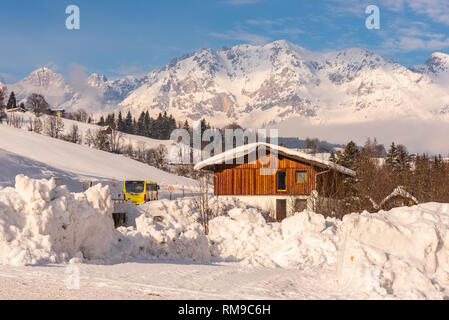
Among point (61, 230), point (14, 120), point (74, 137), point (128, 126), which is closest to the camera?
point (61, 230)

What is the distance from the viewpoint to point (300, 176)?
137 ft

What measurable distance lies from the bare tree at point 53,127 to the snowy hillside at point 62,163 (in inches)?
1585

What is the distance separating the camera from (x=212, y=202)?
3391 cm

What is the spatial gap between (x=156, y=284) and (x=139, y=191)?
1283 inches

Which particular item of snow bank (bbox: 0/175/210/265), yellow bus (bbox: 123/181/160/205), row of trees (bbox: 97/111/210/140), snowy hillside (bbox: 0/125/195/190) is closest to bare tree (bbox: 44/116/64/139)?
snowy hillside (bbox: 0/125/195/190)

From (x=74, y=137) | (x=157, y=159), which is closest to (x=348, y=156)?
(x=157, y=159)

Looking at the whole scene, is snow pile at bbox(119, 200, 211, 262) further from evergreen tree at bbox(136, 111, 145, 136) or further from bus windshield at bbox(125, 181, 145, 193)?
evergreen tree at bbox(136, 111, 145, 136)

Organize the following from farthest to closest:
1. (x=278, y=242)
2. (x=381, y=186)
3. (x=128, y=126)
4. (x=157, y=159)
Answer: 1. (x=128, y=126)
2. (x=157, y=159)
3. (x=381, y=186)
4. (x=278, y=242)

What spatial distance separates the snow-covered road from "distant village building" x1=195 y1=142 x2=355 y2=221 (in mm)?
28716

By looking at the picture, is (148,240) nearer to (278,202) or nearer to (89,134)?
(278,202)

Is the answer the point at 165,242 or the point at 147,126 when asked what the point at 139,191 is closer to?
the point at 165,242

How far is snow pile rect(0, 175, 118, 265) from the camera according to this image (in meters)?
12.2

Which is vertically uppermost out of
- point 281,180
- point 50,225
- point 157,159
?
point 157,159

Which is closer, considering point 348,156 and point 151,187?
point 151,187
